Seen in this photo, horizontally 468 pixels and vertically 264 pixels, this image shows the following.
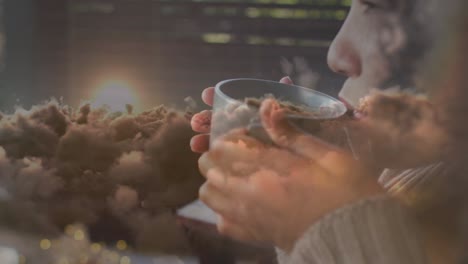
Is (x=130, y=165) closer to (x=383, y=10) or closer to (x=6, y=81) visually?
(x=6, y=81)

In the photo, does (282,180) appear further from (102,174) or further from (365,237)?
(102,174)

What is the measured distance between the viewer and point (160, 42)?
2.58ft

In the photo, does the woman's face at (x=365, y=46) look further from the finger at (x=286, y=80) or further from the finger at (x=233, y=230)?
the finger at (x=233, y=230)

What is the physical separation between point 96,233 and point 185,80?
0.25m

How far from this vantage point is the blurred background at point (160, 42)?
784mm

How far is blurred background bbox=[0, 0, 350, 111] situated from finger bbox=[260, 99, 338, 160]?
4.4 inches

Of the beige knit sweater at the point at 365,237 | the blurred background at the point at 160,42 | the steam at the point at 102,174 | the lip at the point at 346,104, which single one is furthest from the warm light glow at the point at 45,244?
the lip at the point at 346,104

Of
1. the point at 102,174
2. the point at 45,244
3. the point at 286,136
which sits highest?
the point at 286,136

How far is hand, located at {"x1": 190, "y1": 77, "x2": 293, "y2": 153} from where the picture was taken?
0.78m

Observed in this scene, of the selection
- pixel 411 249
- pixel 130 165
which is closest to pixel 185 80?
pixel 130 165

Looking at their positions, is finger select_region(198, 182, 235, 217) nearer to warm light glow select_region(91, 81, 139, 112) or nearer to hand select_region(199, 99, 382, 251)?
hand select_region(199, 99, 382, 251)

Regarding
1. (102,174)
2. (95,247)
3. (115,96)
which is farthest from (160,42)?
(95,247)

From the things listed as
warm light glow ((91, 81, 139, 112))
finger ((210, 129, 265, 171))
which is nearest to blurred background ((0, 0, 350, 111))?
warm light glow ((91, 81, 139, 112))

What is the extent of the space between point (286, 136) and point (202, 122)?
16cm
